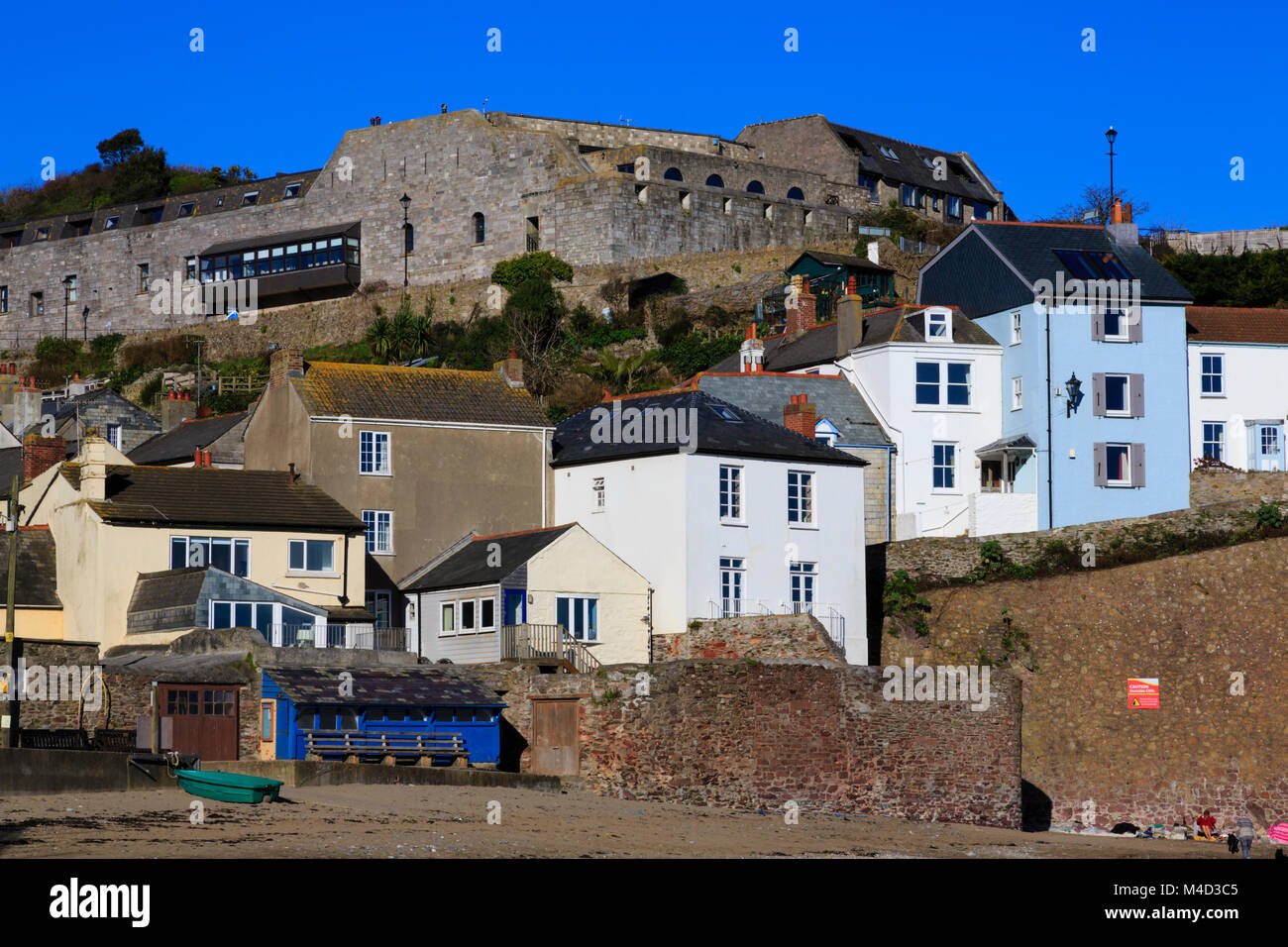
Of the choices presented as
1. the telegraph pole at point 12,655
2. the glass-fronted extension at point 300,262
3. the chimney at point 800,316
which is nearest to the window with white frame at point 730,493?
the chimney at point 800,316

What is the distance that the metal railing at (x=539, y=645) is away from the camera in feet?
126

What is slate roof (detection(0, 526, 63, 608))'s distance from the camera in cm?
3966

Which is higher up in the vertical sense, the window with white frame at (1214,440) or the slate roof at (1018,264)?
the slate roof at (1018,264)

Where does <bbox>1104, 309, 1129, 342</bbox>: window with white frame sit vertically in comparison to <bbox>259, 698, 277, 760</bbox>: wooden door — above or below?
above

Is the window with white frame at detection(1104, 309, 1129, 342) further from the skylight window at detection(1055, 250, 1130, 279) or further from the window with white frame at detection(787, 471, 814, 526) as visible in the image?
the window with white frame at detection(787, 471, 814, 526)

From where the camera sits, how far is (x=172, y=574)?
38.6 meters

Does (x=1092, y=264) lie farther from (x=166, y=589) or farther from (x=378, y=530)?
(x=166, y=589)

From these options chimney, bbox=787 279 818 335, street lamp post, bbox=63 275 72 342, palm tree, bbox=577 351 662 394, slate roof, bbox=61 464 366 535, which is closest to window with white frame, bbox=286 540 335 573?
slate roof, bbox=61 464 366 535

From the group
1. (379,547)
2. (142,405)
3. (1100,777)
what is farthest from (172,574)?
(142,405)

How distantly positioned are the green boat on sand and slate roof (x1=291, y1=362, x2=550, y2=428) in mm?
15530

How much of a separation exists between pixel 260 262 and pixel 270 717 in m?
50.7

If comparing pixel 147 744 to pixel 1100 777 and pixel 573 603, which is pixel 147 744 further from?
pixel 1100 777

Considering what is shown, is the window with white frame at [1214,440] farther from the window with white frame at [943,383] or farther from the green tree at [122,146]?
the green tree at [122,146]

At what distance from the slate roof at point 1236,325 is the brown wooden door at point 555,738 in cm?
2058
